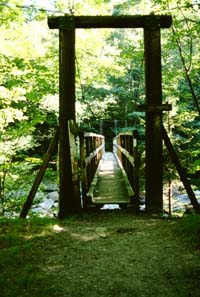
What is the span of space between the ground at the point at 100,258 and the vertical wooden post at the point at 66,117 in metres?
0.68

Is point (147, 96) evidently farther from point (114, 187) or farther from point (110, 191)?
point (114, 187)

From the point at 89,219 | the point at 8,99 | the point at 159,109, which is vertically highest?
the point at 8,99

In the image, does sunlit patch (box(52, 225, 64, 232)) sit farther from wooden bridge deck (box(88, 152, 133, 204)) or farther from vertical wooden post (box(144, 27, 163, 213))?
vertical wooden post (box(144, 27, 163, 213))

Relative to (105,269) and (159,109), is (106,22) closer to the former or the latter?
(159,109)

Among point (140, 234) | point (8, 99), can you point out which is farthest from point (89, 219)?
point (8, 99)

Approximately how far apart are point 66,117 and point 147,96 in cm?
152

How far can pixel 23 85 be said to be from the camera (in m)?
10.7

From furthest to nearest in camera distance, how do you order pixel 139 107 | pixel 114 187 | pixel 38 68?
pixel 38 68, pixel 114 187, pixel 139 107

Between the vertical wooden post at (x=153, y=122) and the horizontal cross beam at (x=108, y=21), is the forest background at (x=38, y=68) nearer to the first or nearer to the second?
the horizontal cross beam at (x=108, y=21)

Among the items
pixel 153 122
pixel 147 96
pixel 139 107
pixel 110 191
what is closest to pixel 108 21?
pixel 147 96

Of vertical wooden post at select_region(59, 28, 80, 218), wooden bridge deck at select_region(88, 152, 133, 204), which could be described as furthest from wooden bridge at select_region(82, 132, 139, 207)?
vertical wooden post at select_region(59, 28, 80, 218)

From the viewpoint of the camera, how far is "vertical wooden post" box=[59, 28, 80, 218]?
636cm

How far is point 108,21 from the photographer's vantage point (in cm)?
638

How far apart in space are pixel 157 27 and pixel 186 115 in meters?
7.82
